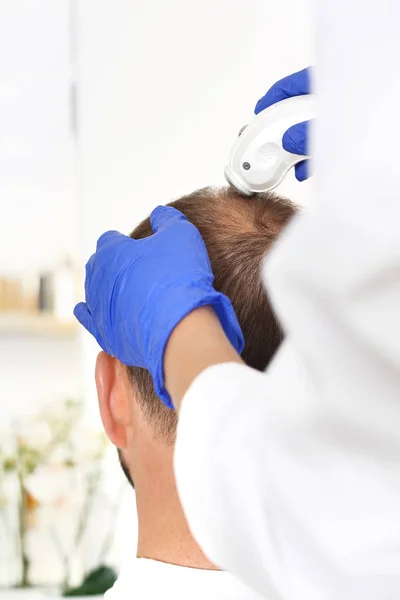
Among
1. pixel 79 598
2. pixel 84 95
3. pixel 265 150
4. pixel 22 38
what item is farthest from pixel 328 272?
pixel 22 38

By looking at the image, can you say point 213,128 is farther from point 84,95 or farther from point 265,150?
point 265,150

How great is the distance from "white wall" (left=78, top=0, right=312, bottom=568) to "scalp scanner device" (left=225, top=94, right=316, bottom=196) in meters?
1.02

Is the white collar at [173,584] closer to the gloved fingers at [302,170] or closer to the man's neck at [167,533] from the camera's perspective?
the man's neck at [167,533]

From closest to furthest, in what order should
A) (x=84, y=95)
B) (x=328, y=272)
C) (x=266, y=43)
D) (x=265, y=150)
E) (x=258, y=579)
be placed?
1. (x=328, y=272)
2. (x=258, y=579)
3. (x=265, y=150)
4. (x=266, y=43)
5. (x=84, y=95)

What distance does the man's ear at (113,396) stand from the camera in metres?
0.94

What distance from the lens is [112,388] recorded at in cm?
95

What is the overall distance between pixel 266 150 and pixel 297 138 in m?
0.05

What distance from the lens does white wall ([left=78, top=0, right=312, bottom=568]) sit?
1970 millimetres

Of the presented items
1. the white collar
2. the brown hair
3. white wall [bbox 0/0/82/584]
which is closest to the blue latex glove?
the brown hair

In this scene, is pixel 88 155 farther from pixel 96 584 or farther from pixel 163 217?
pixel 163 217

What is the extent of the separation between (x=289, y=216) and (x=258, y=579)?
21.9 inches

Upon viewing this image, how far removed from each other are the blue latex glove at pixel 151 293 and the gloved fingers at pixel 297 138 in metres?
0.19

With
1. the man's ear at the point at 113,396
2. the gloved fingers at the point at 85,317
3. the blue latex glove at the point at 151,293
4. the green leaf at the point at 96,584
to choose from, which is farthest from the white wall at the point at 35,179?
the blue latex glove at the point at 151,293

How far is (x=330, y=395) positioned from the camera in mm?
397
